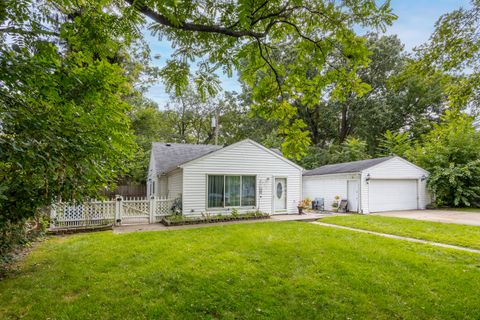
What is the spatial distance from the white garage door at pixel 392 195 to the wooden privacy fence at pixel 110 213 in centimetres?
1023

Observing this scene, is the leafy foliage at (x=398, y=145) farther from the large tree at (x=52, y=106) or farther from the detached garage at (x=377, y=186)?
the large tree at (x=52, y=106)

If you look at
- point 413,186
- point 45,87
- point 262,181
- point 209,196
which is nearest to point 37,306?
point 45,87

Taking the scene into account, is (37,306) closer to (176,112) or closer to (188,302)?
(188,302)

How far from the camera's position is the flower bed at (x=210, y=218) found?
9.61 metres

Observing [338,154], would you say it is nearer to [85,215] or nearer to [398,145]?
[398,145]

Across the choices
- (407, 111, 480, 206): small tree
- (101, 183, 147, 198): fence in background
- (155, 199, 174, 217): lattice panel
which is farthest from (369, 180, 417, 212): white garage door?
(101, 183, 147, 198): fence in background

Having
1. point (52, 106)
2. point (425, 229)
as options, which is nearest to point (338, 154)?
point (425, 229)

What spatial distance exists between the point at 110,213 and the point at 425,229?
35.2 ft

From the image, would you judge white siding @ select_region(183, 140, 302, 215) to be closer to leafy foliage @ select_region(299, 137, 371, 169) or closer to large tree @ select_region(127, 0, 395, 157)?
large tree @ select_region(127, 0, 395, 157)

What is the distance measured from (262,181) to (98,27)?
32.6ft

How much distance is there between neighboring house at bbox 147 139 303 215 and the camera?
35.2 ft

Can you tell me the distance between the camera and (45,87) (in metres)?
2.55

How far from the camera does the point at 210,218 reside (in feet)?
33.8

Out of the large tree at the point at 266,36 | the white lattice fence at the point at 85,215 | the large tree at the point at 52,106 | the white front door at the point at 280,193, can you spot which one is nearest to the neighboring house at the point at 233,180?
the white front door at the point at 280,193
